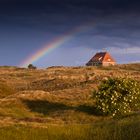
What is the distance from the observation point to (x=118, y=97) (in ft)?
108

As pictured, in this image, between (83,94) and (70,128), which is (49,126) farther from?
(83,94)

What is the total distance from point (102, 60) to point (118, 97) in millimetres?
135766

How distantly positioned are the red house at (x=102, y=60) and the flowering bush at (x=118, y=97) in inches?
5242

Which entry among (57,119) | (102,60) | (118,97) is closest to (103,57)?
(102,60)

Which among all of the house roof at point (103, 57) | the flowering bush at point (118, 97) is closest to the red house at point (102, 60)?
the house roof at point (103, 57)

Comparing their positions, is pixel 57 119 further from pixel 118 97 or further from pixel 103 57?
pixel 103 57

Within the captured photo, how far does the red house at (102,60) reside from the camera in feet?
549

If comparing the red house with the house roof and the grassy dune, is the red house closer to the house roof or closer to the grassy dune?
Result: the house roof

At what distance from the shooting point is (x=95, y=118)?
105 ft

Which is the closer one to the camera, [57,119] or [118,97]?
[57,119]

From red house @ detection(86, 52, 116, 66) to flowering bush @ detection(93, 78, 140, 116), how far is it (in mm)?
133147

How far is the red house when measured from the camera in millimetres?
167375

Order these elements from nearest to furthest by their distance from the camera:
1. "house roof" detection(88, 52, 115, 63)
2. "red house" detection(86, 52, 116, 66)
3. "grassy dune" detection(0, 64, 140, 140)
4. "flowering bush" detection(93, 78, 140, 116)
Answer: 1. "grassy dune" detection(0, 64, 140, 140)
2. "flowering bush" detection(93, 78, 140, 116)
3. "red house" detection(86, 52, 116, 66)
4. "house roof" detection(88, 52, 115, 63)

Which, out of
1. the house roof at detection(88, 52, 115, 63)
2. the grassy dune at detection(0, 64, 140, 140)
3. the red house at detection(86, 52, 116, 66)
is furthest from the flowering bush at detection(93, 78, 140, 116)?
the house roof at detection(88, 52, 115, 63)
